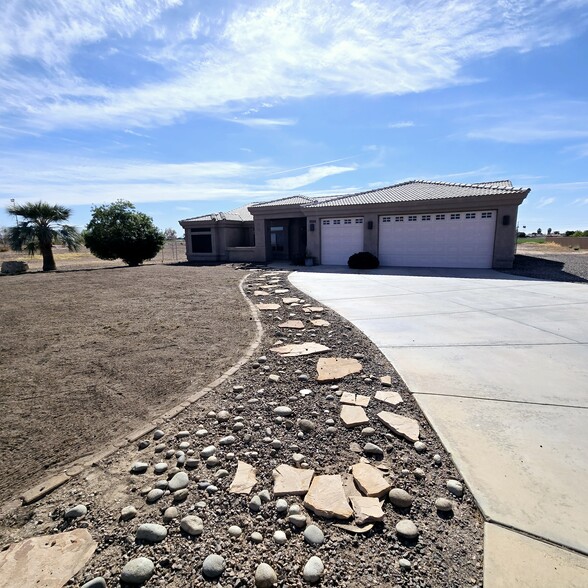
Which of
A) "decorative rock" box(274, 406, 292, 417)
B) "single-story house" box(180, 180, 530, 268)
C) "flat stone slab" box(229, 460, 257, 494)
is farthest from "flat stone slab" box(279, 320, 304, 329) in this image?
"single-story house" box(180, 180, 530, 268)

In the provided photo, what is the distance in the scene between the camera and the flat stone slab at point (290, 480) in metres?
2.67

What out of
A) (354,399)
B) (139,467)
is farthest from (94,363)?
(354,399)

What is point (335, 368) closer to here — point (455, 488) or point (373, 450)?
point (373, 450)

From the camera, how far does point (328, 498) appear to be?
2.59m

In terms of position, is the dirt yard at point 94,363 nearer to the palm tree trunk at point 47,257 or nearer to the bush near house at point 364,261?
the bush near house at point 364,261

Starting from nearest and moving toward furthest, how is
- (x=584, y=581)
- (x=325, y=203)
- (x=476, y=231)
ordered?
(x=584, y=581)
(x=476, y=231)
(x=325, y=203)

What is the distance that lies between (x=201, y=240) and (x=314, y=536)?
89.4ft

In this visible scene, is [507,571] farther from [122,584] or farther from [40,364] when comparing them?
[40,364]

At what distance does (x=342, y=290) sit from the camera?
470 inches

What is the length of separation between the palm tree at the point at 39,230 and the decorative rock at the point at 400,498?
23846mm

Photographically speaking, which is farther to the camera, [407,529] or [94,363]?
[94,363]

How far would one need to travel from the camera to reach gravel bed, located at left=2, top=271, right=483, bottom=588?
2072 mm

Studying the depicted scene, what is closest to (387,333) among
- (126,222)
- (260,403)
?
(260,403)

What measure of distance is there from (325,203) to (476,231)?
8.40 meters
